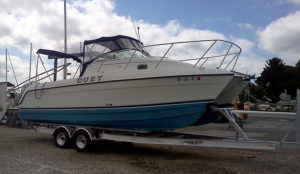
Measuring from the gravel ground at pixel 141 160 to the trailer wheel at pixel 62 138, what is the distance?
0.24 m

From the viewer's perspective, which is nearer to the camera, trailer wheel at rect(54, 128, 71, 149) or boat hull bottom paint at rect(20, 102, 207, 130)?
boat hull bottom paint at rect(20, 102, 207, 130)

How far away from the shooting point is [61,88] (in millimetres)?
7941

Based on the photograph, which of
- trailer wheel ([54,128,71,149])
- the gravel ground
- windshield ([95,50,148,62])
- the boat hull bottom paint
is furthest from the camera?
trailer wheel ([54,128,71,149])

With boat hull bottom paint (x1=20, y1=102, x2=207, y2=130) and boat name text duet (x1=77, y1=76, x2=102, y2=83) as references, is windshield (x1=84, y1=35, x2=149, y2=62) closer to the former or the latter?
boat name text duet (x1=77, y1=76, x2=102, y2=83)

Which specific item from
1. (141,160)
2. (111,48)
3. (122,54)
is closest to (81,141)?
(141,160)

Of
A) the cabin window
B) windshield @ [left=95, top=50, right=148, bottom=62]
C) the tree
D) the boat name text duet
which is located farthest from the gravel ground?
the tree

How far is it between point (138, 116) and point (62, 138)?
292 cm

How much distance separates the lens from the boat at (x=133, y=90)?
5859 mm

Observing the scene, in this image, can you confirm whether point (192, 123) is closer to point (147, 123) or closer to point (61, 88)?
point (147, 123)

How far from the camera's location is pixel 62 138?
310 inches

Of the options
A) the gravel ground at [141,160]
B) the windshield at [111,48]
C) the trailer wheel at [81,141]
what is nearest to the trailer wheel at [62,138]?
the gravel ground at [141,160]

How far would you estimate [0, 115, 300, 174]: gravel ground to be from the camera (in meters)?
5.48

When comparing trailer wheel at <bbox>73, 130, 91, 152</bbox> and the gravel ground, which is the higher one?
trailer wheel at <bbox>73, 130, 91, 152</bbox>

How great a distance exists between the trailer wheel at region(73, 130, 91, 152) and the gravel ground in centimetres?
18
